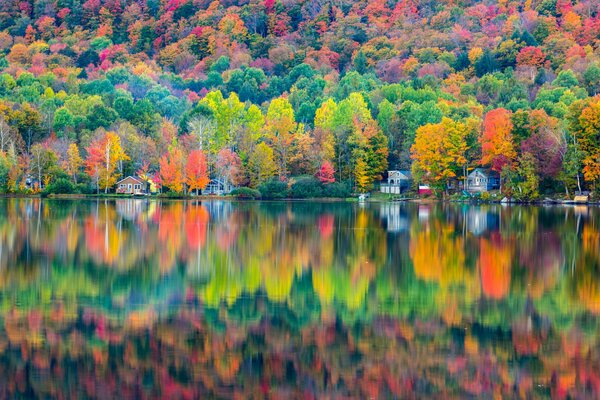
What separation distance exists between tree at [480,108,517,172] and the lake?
49785mm

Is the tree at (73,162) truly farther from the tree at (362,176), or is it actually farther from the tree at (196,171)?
the tree at (362,176)

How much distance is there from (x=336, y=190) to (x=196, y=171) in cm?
1555

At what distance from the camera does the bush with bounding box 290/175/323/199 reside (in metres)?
93.8

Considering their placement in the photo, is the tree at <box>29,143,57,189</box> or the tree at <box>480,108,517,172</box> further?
the tree at <box>29,143,57,189</box>

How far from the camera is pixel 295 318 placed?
20484 mm

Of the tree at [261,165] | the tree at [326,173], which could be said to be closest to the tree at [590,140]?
the tree at [326,173]

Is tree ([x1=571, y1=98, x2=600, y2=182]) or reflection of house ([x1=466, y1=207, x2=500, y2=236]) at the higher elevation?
tree ([x1=571, y1=98, x2=600, y2=182])

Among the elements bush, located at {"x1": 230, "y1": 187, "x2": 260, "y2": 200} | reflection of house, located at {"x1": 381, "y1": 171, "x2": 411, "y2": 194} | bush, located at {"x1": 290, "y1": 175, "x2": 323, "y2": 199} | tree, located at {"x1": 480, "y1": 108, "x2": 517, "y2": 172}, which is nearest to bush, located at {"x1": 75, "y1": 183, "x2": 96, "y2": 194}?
bush, located at {"x1": 230, "y1": 187, "x2": 260, "y2": 200}

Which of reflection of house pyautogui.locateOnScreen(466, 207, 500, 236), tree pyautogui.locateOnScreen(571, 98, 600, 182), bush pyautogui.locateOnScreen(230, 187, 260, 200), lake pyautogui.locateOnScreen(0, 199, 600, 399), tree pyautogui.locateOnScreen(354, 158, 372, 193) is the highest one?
tree pyautogui.locateOnScreen(571, 98, 600, 182)

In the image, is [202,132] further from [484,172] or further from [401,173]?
[484,172]

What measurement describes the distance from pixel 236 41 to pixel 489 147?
11590 centimetres

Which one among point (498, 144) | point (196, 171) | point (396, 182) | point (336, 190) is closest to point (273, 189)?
point (336, 190)

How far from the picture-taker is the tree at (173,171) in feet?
305

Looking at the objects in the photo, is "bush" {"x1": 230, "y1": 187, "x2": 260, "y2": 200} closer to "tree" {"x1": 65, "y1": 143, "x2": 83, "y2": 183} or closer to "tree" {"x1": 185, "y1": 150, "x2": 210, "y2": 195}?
"tree" {"x1": 185, "y1": 150, "x2": 210, "y2": 195}
